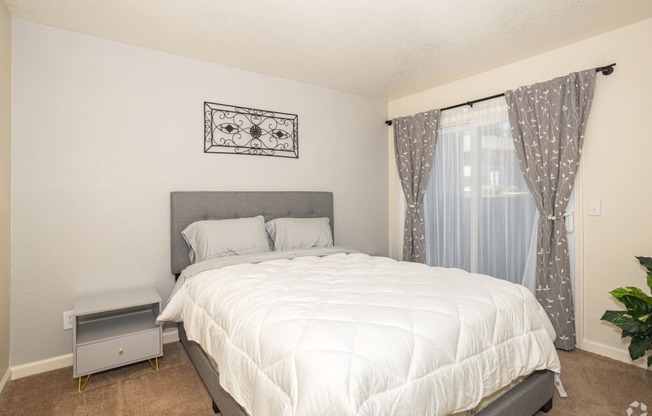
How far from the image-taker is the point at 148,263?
2666 mm

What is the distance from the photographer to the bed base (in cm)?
146

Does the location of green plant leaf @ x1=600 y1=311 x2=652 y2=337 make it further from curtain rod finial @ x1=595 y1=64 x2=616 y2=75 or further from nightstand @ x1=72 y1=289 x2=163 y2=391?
nightstand @ x1=72 y1=289 x2=163 y2=391

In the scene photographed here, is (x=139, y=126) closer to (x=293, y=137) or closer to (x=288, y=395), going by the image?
(x=293, y=137)

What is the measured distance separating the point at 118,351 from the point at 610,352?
11.3 ft

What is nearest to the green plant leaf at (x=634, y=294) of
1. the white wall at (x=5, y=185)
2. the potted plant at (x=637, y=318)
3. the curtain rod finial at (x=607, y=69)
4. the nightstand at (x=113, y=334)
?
the potted plant at (x=637, y=318)

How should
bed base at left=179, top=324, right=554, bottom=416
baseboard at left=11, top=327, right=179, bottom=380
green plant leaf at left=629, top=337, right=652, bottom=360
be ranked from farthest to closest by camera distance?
baseboard at left=11, top=327, right=179, bottom=380, green plant leaf at left=629, top=337, right=652, bottom=360, bed base at left=179, top=324, right=554, bottom=416

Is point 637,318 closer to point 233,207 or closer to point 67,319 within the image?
point 233,207

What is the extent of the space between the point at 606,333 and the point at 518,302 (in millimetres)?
1463

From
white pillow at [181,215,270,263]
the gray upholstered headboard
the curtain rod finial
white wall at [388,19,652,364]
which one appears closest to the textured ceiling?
white wall at [388,19,652,364]

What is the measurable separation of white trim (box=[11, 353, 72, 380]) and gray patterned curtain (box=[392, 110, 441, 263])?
3.20 m

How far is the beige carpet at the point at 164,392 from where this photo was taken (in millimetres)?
1854

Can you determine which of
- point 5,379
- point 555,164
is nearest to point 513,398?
point 555,164

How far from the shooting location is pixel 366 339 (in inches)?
45.8

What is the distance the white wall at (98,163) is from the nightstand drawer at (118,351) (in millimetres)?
522
